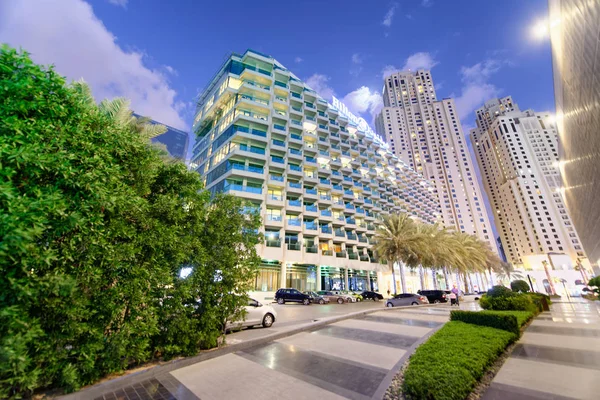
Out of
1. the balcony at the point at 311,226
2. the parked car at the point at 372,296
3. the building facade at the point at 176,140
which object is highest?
the building facade at the point at 176,140

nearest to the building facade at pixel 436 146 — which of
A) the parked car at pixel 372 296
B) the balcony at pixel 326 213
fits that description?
the balcony at pixel 326 213

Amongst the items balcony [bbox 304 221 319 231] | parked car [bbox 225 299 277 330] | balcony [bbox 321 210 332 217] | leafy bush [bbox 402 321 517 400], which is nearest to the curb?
parked car [bbox 225 299 277 330]

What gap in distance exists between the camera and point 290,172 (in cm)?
3988

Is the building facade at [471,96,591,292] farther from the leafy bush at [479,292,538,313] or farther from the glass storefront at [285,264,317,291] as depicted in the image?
the leafy bush at [479,292,538,313]

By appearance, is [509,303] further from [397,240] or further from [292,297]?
[292,297]

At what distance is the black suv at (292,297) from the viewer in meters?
27.4

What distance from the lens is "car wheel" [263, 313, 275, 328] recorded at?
1219cm

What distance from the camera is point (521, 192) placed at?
107 m

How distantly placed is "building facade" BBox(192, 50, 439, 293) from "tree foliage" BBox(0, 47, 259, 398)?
2386cm

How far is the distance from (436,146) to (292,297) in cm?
10999

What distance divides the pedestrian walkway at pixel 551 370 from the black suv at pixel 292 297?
2079 centimetres

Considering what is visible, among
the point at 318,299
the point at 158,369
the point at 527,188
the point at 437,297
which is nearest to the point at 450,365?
the point at 158,369

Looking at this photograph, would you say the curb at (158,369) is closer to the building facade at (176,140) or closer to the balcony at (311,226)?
the balcony at (311,226)

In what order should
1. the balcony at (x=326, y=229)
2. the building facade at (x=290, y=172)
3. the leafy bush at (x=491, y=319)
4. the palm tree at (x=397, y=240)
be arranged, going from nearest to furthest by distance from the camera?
the leafy bush at (x=491, y=319) → the palm tree at (x=397, y=240) → the building facade at (x=290, y=172) → the balcony at (x=326, y=229)
